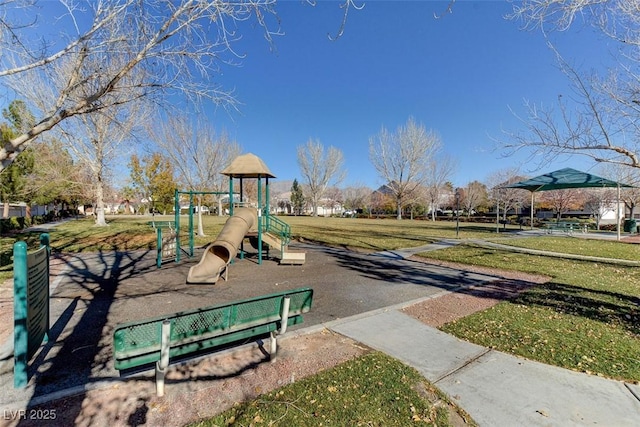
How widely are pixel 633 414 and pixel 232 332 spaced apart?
390 centimetres

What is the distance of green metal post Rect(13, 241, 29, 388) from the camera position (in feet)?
9.59

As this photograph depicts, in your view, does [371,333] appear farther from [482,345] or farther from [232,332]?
[232,332]

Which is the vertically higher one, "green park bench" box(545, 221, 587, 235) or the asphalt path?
"green park bench" box(545, 221, 587, 235)

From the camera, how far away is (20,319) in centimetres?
295

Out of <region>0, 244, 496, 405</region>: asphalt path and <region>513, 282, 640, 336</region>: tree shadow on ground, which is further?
<region>513, 282, 640, 336</region>: tree shadow on ground

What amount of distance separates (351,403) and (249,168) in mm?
9340

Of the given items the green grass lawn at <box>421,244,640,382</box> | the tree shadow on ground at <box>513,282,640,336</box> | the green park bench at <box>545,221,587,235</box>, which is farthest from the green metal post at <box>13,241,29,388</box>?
the green park bench at <box>545,221,587,235</box>

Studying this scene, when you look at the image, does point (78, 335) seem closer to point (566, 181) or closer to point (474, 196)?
point (566, 181)

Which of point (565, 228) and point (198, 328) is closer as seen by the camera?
point (198, 328)

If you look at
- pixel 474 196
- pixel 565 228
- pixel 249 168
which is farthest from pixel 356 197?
pixel 249 168

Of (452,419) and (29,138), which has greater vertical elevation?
(29,138)

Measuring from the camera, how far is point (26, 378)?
305 centimetres

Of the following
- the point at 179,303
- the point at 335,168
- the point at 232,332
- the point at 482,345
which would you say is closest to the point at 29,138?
the point at 179,303

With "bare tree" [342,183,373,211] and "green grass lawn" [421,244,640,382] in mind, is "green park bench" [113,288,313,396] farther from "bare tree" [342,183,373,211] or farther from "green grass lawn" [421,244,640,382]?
"bare tree" [342,183,373,211]
